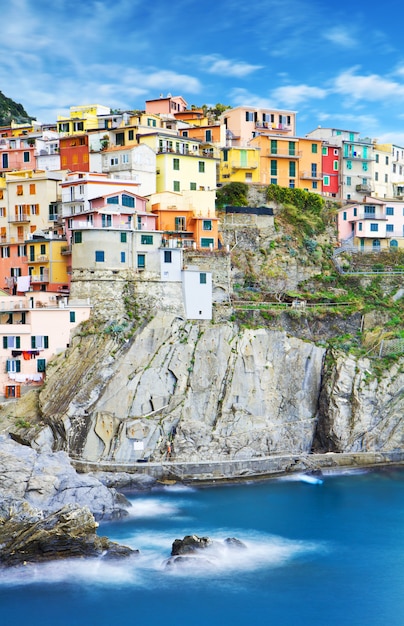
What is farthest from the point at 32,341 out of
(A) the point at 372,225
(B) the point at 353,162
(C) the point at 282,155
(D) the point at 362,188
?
(B) the point at 353,162

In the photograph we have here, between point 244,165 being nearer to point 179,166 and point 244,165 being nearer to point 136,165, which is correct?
point 179,166

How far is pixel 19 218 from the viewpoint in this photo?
212 feet

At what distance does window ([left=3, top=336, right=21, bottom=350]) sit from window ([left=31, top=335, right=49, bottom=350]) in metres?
0.84

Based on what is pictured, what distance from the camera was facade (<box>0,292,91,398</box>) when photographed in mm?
Answer: 54531

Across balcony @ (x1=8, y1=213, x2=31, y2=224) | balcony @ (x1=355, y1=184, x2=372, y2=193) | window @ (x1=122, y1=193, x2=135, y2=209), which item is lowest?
balcony @ (x1=8, y1=213, x2=31, y2=224)

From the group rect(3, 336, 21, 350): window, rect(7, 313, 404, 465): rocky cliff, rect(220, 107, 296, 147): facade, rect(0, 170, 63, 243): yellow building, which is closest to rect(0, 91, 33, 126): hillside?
rect(220, 107, 296, 147): facade

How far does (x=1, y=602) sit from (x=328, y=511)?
18650 mm

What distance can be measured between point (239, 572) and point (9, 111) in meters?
80.7

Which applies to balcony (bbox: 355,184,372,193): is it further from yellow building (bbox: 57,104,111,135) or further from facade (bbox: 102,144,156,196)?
yellow building (bbox: 57,104,111,135)

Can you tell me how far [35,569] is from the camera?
38281 mm

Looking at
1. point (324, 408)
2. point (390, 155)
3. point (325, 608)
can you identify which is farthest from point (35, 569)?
point (390, 155)

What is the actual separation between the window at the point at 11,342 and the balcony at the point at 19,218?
12.7 meters

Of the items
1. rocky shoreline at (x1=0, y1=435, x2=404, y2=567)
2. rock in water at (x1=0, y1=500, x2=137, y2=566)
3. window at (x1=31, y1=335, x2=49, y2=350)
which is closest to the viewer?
rock in water at (x1=0, y1=500, x2=137, y2=566)

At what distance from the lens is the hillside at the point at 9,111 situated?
103 meters
